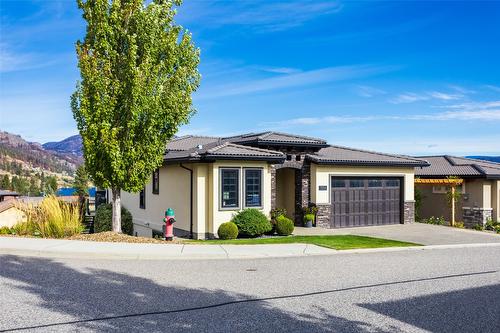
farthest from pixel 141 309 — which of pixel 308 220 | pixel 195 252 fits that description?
pixel 308 220

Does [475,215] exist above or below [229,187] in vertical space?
below

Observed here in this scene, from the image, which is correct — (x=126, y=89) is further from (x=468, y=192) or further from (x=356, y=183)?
(x=468, y=192)

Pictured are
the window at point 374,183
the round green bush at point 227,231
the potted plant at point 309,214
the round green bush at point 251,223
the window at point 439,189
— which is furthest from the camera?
the window at point 439,189

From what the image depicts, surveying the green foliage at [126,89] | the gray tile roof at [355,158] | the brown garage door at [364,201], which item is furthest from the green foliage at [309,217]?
the green foliage at [126,89]

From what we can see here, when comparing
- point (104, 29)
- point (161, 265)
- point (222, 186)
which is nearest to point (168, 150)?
point (222, 186)

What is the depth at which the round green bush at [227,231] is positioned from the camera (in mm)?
18062

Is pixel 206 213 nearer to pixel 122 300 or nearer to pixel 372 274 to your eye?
pixel 372 274

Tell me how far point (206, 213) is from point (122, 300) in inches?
440

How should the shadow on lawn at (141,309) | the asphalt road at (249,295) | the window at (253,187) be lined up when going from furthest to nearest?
1. the window at (253,187)
2. the asphalt road at (249,295)
3. the shadow on lawn at (141,309)

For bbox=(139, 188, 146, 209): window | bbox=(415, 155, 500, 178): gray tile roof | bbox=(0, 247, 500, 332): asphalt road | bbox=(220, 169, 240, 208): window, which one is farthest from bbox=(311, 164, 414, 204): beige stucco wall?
bbox=(0, 247, 500, 332): asphalt road

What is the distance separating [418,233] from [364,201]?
3.82 metres

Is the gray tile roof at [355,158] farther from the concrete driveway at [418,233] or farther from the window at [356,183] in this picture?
the concrete driveway at [418,233]

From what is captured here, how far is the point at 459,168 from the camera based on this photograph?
27.9 metres

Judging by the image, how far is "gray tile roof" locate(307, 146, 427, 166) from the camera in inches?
Answer: 864
